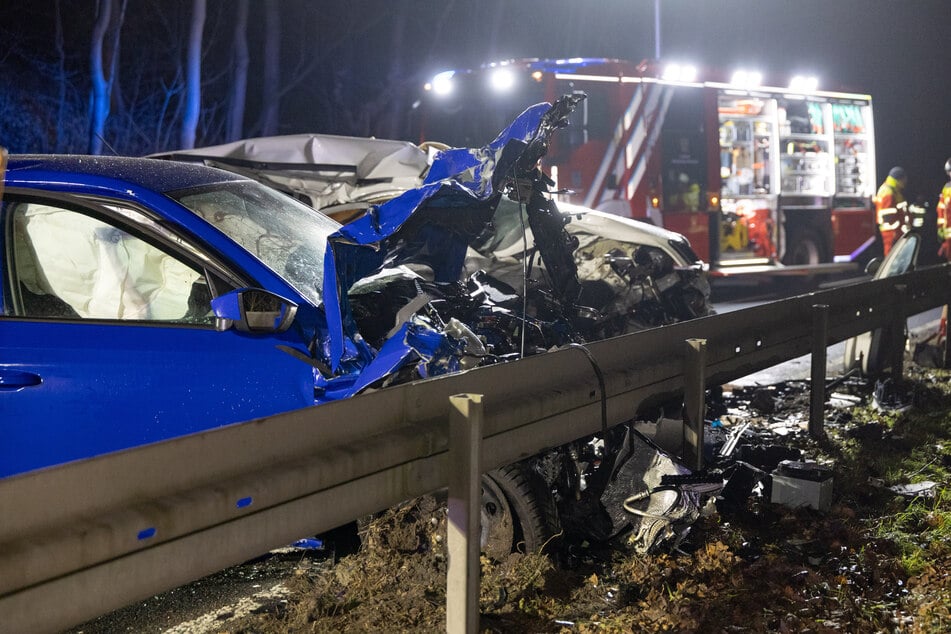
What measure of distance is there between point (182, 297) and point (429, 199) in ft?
3.85

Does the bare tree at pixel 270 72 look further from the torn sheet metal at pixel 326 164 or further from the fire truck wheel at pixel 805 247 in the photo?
the torn sheet metal at pixel 326 164

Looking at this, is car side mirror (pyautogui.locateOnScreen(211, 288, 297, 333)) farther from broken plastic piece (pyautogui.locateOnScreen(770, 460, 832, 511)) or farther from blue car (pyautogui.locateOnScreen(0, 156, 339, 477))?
broken plastic piece (pyautogui.locateOnScreen(770, 460, 832, 511))

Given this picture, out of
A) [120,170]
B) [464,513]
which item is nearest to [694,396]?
[464,513]

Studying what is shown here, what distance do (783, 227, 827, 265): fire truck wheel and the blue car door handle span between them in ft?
43.4

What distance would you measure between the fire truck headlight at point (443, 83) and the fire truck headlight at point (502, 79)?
79 cm

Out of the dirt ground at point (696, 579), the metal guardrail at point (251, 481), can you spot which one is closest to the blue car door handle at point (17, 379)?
the dirt ground at point (696, 579)

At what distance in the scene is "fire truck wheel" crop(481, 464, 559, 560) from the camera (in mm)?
3734

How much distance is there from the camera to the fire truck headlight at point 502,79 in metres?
12.0

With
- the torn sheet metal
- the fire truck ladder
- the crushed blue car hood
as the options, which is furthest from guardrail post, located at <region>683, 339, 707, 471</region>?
the fire truck ladder

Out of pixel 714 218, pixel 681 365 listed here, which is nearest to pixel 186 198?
pixel 681 365

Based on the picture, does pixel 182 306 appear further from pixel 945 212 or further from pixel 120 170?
pixel 945 212

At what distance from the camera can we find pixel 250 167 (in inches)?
322

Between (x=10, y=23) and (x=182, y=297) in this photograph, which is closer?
(x=182, y=297)

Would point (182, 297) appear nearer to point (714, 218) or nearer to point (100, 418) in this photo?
point (100, 418)
